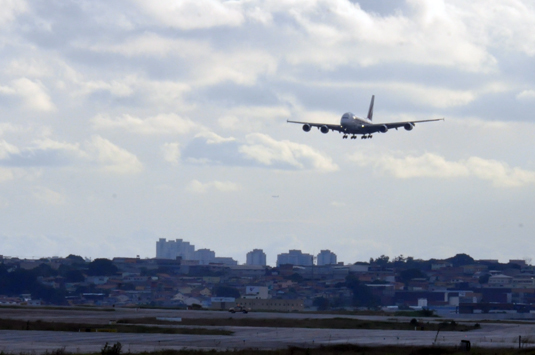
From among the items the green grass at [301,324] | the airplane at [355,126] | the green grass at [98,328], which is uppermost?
the airplane at [355,126]

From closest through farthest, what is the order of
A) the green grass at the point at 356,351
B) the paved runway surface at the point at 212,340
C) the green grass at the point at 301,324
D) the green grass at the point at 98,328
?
the green grass at the point at 356,351, the paved runway surface at the point at 212,340, the green grass at the point at 98,328, the green grass at the point at 301,324

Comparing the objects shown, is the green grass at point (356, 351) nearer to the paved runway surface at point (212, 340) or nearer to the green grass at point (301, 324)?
the paved runway surface at point (212, 340)

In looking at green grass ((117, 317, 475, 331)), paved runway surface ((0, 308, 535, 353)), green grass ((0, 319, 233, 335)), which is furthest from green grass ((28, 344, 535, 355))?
green grass ((117, 317, 475, 331))

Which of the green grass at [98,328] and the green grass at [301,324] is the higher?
the green grass at [301,324]

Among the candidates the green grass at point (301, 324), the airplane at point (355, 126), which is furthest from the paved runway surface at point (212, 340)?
the airplane at point (355, 126)

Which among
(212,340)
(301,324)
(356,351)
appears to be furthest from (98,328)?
(356,351)

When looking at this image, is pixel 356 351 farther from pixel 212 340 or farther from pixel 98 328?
pixel 98 328

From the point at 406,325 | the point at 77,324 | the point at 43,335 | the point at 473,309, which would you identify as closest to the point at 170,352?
the point at 43,335

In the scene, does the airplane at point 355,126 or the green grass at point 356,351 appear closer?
the green grass at point 356,351

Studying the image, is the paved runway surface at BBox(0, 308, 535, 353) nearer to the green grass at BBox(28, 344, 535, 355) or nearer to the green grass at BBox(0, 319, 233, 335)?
the green grass at BBox(28, 344, 535, 355)

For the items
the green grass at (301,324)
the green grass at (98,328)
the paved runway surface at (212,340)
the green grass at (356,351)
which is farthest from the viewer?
the green grass at (301,324)

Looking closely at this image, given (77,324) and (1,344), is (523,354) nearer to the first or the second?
(1,344)
